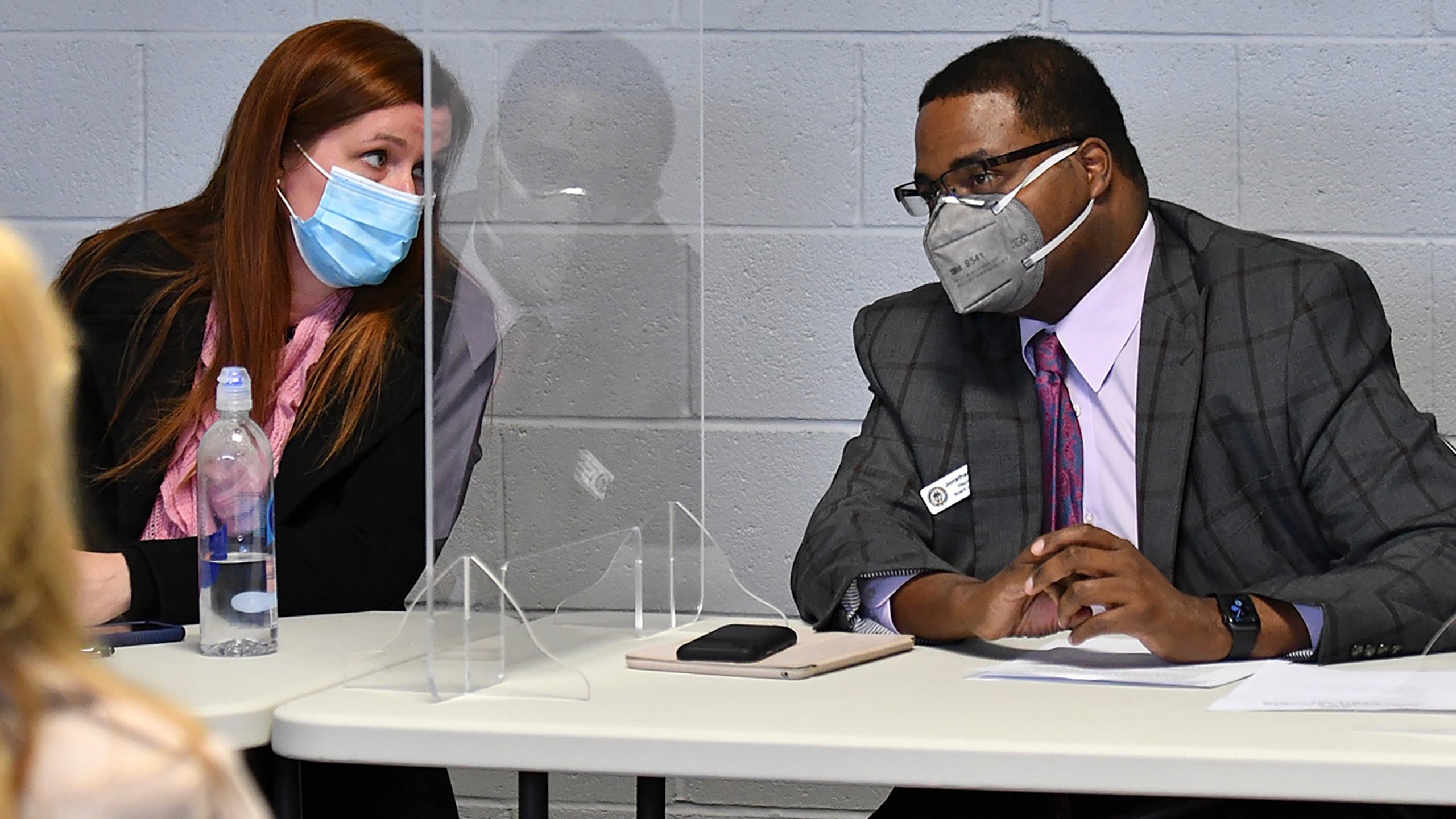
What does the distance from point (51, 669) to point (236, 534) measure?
0.92m

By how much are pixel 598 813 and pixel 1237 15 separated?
154cm

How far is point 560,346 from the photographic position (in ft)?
4.74

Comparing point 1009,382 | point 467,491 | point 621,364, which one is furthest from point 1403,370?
point 467,491

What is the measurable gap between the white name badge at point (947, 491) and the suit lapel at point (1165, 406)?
0.20 metres

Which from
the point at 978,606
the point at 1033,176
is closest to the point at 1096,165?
the point at 1033,176

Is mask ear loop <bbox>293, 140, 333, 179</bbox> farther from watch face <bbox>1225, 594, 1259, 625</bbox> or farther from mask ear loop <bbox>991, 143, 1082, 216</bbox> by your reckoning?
watch face <bbox>1225, 594, 1259, 625</bbox>

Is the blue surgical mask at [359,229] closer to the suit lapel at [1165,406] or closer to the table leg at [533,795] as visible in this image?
the table leg at [533,795]

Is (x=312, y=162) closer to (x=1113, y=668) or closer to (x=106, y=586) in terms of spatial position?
(x=106, y=586)

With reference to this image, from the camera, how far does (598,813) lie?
2475 millimetres

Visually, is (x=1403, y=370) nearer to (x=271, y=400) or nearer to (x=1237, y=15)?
(x=1237, y=15)

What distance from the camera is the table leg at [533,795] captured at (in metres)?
1.25

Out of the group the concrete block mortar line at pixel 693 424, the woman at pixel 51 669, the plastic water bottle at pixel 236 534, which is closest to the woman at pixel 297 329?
the plastic water bottle at pixel 236 534

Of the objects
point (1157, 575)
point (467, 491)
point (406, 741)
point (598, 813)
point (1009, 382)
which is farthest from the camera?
point (598, 813)

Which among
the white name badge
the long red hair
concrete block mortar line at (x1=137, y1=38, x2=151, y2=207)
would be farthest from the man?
concrete block mortar line at (x1=137, y1=38, x2=151, y2=207)
